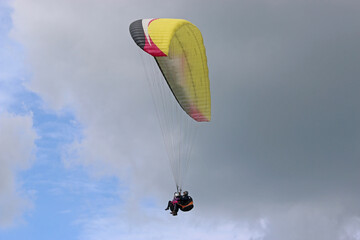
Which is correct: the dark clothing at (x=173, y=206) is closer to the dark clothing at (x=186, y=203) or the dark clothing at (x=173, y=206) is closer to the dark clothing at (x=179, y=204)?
the dark clothing at (x=179, y=204)

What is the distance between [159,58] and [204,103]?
17.9ft

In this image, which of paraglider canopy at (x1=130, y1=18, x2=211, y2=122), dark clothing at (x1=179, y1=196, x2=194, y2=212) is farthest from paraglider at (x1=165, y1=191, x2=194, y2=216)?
paraglider canopy at (x1=130, y1=18, x2=211, y2=122)

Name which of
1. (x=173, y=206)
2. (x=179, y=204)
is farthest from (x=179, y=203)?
(x=173, y=206)

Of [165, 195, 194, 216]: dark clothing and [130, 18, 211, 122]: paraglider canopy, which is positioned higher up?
[130, 18, 211, 122]: paraglider canopy

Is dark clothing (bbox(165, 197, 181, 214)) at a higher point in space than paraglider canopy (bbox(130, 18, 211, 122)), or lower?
lower

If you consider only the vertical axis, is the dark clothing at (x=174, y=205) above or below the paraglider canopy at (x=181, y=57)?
below

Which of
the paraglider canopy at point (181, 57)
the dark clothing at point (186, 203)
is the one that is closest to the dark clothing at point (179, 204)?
the dark clothing at point (186, 203)

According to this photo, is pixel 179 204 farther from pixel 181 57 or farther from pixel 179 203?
pixel 181 57

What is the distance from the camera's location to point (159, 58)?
39844mm

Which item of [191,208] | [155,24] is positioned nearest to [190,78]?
[155,24]

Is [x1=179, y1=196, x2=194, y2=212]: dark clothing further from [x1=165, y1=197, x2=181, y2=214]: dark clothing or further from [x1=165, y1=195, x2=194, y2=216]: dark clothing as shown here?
[x1=165, y1=197, x2=181, y2=214]: dark clothing

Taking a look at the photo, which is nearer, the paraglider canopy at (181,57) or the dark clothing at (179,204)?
the paraglider canopy at (181,57)

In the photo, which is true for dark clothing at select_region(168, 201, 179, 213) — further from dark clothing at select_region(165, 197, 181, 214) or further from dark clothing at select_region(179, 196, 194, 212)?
dark clothing at select_region(179, 196, 194, 212)

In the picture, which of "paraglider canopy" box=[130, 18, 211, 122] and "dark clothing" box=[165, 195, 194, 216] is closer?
"paraglider canopy" box=[130, 18, 211, 122]
